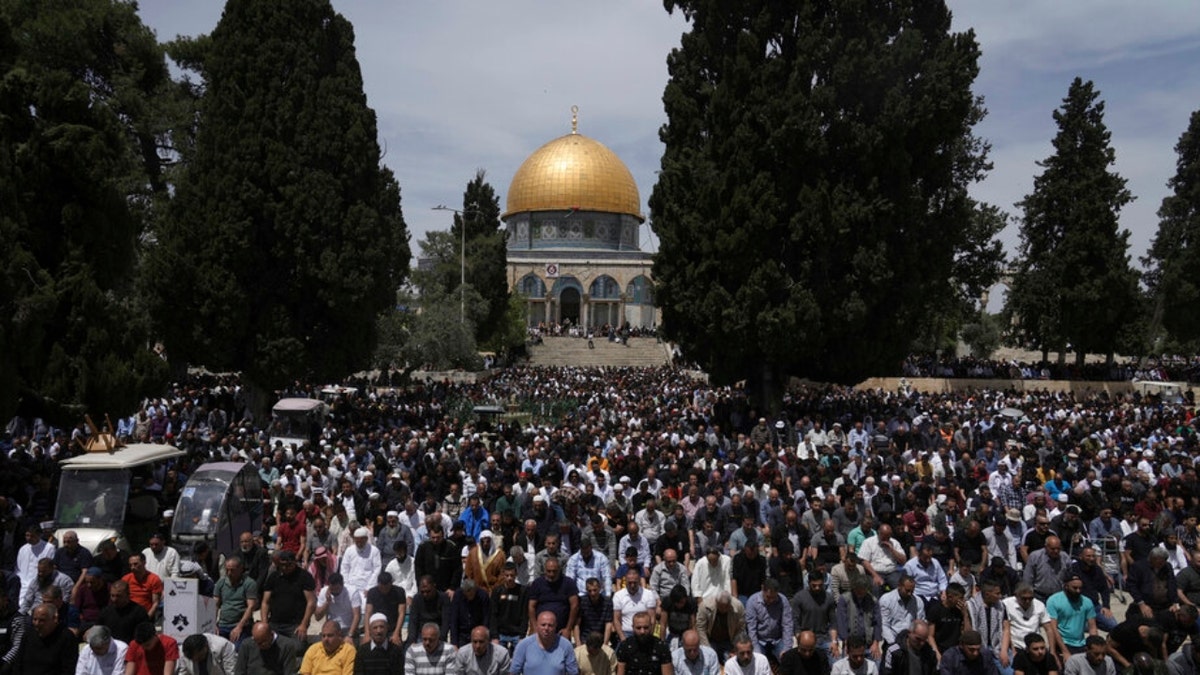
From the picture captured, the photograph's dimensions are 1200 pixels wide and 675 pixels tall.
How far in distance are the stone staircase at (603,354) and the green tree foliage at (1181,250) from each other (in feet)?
68.6

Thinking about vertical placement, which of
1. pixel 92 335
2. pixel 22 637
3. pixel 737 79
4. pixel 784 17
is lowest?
pixel 22 637

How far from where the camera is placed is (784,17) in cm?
2088

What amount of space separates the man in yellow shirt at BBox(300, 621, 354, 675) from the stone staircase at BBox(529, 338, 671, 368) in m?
36.1

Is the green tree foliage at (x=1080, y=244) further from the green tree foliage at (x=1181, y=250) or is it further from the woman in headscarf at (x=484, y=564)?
the woman in headscarf at (x=484, y=564)

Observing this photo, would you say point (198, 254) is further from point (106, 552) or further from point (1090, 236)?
point (1090, 236)

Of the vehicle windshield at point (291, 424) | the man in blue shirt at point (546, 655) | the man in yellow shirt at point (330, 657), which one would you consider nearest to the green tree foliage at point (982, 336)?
the vehicle windshield at point (291, 424)

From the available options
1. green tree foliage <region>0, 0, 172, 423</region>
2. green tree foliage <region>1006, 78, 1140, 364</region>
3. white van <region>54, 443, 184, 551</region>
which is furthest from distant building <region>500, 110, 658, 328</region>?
white van <region>54, 443, 184, 551</region>

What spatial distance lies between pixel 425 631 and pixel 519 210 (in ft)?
189

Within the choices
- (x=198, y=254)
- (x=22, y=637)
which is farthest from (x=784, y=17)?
(x=22, y=637)

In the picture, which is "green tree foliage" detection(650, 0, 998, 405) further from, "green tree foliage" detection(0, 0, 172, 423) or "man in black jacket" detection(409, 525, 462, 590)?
"man in black jacket" detection(409, 525, 462, 590)

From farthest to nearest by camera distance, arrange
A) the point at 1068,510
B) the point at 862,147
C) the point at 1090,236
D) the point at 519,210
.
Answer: the point at 519,210 → the point at 1090,236 → the point at 862,147 → the point at 1068,510

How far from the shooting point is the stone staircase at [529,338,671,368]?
142ft

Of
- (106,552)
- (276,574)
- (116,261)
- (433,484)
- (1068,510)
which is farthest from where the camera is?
(116,261)

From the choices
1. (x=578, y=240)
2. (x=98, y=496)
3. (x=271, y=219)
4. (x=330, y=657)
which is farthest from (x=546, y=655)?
(x=578, y=240)
